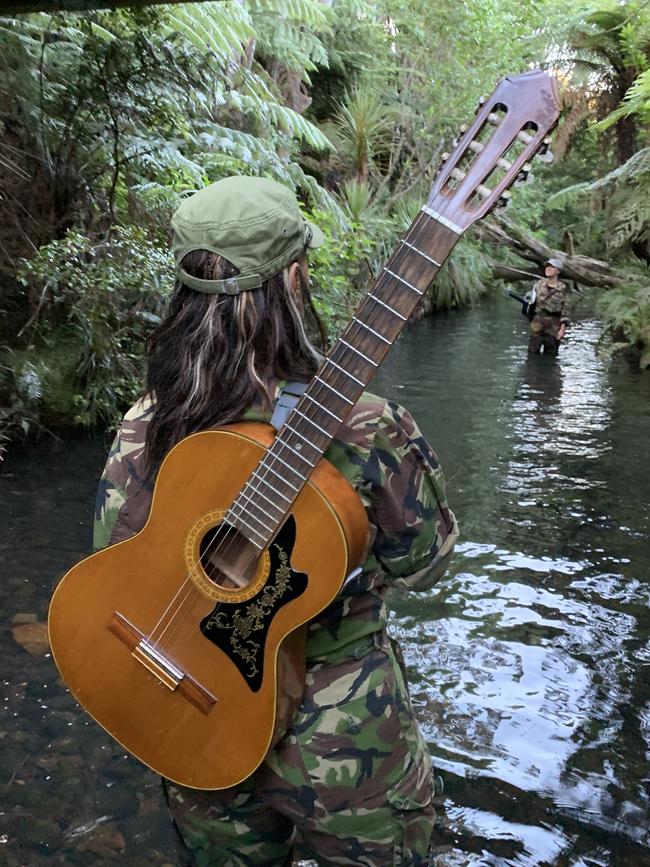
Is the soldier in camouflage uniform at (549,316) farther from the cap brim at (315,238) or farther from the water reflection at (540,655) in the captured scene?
the cap brim at (315,238)

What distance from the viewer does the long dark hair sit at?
1.59 meters

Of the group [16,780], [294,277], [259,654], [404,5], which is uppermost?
[404,5]

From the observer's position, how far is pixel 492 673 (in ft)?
13.9

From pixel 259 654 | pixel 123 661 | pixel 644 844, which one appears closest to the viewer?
pixel 259 654

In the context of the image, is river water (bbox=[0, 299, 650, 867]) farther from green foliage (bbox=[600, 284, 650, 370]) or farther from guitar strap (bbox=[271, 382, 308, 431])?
green foliage (bbox=[600, 284, 650, 370])

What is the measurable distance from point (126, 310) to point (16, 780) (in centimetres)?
464

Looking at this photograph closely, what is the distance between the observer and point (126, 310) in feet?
23.6

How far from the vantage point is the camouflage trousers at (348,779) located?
161 centimetres

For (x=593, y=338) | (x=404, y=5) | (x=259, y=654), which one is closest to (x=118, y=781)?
(x=259, y=654)

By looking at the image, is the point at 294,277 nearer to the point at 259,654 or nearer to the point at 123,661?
the point at 259,654

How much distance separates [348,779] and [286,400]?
28.9 inches

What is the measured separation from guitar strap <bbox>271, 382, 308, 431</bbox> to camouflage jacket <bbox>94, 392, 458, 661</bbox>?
0.10 feet

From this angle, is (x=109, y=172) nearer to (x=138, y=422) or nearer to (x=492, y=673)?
(x=492, y=673)

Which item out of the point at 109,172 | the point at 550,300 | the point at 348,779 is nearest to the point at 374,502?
the point at 348,779
